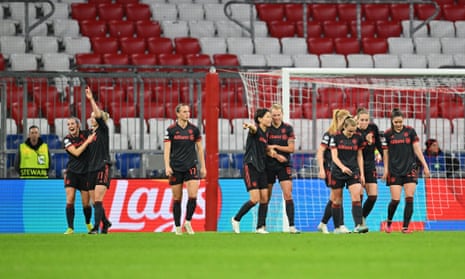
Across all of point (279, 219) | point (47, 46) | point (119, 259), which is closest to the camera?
point (119, 259)

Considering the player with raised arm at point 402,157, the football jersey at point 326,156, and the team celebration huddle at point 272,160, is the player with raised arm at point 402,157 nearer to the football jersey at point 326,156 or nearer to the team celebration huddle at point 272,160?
the team celebration huddle at point 272,160

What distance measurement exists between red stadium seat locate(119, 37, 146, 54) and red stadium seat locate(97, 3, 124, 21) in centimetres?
137

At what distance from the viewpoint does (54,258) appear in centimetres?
1139

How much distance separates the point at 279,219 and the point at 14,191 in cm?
511

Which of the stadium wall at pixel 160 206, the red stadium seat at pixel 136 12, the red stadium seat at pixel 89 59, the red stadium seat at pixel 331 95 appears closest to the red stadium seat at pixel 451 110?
the stadium wall at pixel 160 206

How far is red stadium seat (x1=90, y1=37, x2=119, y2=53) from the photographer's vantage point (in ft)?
84.1

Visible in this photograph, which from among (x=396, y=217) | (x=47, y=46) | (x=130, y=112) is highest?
(x=47, y=46)

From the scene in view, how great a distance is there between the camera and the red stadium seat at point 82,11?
2680 cm

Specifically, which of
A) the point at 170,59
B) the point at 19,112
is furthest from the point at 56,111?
the point at 170,59

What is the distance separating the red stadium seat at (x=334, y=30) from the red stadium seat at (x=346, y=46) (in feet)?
1.99

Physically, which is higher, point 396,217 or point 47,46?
point 47,46

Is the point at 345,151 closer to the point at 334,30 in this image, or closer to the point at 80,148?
the point at 80,148

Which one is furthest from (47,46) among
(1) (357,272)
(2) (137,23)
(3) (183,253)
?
(1) (357,272)

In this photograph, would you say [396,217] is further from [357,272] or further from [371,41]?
[357,272]
